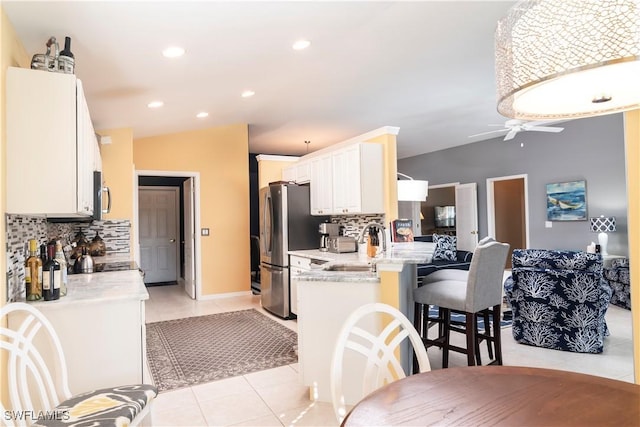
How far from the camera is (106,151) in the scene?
485cm

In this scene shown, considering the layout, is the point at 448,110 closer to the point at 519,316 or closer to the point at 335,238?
the point at 335,238

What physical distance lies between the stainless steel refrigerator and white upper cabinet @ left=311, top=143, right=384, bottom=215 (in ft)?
1.36

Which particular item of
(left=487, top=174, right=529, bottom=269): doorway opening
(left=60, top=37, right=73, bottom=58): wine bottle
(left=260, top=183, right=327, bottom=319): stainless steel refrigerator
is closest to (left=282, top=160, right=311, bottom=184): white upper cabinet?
(left=260, top=183, right=327, bottom=319): stainless steel refrigerator

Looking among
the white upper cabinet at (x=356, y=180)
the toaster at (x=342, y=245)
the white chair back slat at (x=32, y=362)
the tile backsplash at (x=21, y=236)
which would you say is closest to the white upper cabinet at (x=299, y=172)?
the white upper cabinet at (x=356, y=180)

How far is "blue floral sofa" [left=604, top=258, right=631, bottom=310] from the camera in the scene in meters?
5.02

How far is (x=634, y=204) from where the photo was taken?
1.99 metres

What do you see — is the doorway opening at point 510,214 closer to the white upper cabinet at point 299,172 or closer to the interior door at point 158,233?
the white upper cabinet at point 299,172

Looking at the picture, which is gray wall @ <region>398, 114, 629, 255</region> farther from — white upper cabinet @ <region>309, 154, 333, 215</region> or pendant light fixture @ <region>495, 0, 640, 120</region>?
pendant light fixture @ <region>495, 0, 640, 120</region>

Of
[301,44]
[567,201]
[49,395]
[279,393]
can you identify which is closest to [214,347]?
[279,393]

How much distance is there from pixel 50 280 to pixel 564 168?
24.3 feet

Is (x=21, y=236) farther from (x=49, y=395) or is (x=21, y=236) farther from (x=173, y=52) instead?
(x=173, y=52)

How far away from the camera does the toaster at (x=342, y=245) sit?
474 centimetres

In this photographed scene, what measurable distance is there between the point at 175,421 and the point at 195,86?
112 inches

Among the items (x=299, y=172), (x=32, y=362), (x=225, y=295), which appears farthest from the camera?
(x=225, y=295)
